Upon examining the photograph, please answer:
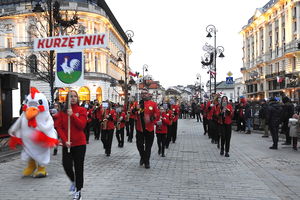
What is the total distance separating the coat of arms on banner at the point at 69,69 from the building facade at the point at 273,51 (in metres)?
44.6

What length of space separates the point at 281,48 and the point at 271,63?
247 inches

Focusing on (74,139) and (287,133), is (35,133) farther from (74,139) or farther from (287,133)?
(287,133)

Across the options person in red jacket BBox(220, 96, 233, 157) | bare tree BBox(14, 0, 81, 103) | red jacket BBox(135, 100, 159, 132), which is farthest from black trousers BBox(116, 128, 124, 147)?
bare tree BBox(14, 0, 81, 103)

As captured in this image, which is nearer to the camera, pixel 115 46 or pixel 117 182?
pixel 117 182

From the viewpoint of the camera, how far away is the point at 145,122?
28.3ft

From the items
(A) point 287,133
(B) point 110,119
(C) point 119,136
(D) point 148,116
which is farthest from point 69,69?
(A) point 287,133

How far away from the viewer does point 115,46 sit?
236ft

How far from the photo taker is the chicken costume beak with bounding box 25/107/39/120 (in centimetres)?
699

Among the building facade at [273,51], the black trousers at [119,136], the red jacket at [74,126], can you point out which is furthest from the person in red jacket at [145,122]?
the building facade at [273,51]

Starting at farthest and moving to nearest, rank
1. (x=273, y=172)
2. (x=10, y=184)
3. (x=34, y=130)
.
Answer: (x=273, y=172), (x=34, y=130), (x=10, y=184)

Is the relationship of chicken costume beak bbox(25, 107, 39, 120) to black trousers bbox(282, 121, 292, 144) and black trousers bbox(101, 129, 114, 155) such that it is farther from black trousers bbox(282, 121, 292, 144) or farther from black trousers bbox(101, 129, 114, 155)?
black trousers bbox(282, 121, 292, 144)

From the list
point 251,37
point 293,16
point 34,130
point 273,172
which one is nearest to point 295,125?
point 273,172

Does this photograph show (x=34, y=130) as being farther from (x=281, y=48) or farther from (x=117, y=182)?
(x=281, y=48)

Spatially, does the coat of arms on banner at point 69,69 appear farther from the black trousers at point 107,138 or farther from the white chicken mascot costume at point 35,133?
the black trousers at point 107,138
